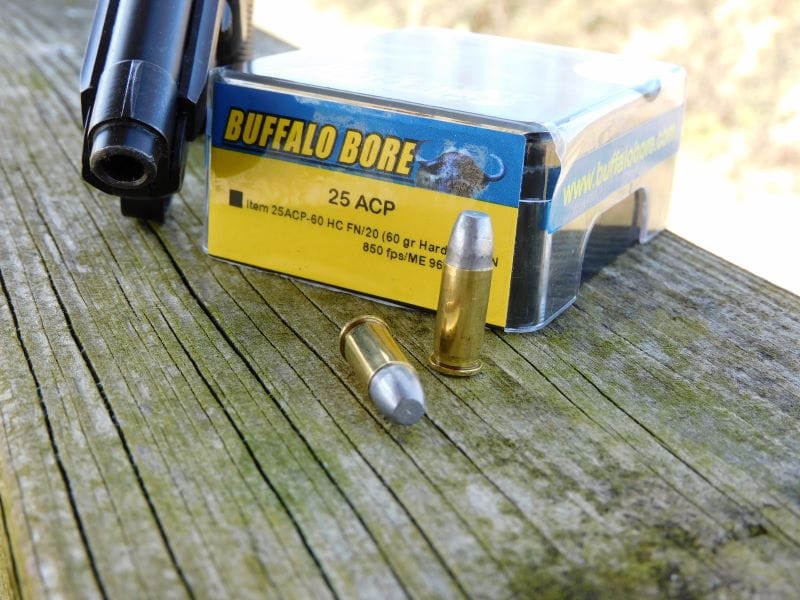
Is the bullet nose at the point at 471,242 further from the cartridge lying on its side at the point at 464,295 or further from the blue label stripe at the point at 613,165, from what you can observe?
the blue label stripe at the point at 613,165

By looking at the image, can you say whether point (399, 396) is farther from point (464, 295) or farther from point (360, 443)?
point (464, 295)

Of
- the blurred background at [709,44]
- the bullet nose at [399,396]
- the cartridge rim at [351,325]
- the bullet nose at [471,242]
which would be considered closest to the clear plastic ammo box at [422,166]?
the bullet nose at [471,242]

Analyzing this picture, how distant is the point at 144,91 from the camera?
195cm

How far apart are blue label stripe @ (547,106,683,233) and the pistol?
801 millimetres

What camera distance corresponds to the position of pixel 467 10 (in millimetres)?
11156

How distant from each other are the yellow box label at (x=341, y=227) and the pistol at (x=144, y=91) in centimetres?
18

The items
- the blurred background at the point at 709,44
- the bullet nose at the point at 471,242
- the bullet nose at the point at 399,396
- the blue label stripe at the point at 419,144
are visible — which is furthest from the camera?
the blurred background at the point at 709,44

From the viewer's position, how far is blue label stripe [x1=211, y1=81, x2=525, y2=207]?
Result: 185 cm

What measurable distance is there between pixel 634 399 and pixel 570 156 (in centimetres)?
50

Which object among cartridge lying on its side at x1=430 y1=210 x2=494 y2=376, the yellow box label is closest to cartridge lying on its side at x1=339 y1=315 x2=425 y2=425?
cartridge lying on its side at x1=430 y1=210 x2=494 y2=376

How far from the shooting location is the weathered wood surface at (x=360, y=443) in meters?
1.25

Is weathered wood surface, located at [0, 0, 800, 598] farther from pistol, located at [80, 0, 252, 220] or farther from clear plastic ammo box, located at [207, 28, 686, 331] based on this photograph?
pistol, located at [80, 0, 252, 220]

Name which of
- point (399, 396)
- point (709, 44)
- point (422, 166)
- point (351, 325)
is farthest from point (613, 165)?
point (709, 44)

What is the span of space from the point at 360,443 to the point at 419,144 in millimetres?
676
